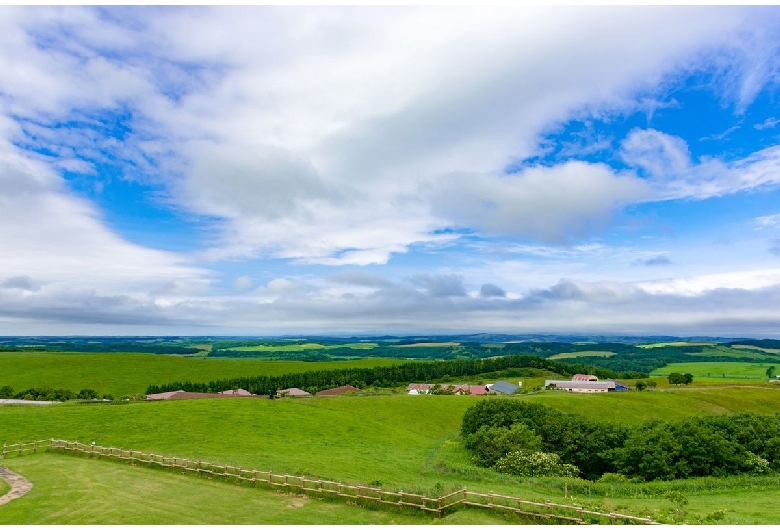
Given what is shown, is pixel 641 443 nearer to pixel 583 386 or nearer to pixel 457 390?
pixel 457 390

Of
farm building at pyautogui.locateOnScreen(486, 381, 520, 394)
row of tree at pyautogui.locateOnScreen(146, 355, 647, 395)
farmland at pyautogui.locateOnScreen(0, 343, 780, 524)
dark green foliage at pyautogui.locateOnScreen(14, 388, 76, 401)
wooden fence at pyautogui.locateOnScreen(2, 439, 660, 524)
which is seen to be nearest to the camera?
wooden fence at pyautogui.locateOnScreen(2, 439, 660, 524)

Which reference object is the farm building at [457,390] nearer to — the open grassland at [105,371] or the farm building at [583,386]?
the farm building at [583,386]

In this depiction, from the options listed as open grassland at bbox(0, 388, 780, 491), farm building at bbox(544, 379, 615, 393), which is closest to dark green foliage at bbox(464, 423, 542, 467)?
open grassland at bbox(0, 388, 780, 491)

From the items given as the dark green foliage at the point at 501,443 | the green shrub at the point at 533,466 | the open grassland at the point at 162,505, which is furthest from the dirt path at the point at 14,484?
the dark green foliage at the point at 501,443

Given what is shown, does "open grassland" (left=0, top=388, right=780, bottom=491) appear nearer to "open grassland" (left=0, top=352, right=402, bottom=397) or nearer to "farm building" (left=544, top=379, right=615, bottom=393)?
"farm building" (left=544, top=379, right=615, bottom=393)

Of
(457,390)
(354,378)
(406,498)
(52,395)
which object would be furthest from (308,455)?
(354,378)

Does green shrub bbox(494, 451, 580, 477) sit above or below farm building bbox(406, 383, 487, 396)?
above

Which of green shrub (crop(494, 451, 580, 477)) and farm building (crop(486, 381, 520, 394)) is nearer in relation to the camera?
green shrub (crop(494, 451, 580, 477))
